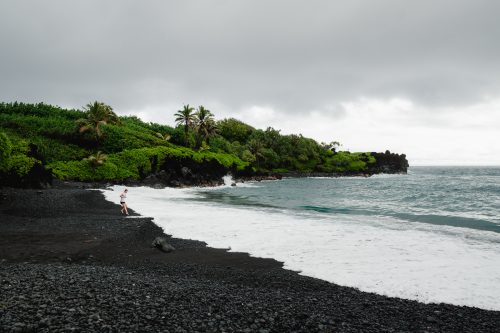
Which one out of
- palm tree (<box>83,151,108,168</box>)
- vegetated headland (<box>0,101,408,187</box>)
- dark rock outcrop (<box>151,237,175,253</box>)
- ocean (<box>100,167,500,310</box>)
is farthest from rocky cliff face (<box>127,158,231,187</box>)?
dark rock outcrop (<box>151,237,175,253</box>)

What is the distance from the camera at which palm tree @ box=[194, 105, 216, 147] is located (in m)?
77.6

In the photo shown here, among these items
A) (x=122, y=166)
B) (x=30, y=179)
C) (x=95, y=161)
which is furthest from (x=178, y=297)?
(x=122, y=166)

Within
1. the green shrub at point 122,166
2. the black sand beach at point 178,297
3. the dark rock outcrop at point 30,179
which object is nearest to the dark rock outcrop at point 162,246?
the black sand beach at point 178,297

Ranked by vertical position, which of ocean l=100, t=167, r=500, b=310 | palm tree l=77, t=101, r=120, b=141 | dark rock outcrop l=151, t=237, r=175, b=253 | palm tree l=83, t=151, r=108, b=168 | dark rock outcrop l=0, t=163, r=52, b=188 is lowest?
ocean l=100, t=167, r=500, b=310

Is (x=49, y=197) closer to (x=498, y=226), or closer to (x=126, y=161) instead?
(x=126, y=161)

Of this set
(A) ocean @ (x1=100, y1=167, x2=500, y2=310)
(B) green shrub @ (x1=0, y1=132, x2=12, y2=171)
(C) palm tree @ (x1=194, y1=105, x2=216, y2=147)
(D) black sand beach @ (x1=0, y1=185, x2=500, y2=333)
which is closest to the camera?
(D) black sand beach @ (x1=0, y1=185, x2=500, y2=333)

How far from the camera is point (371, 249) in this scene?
636 inches

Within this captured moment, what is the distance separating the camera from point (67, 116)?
7738 centimetres

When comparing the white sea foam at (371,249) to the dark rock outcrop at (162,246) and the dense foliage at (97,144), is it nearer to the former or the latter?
the dark rock outcrop at (162,246)

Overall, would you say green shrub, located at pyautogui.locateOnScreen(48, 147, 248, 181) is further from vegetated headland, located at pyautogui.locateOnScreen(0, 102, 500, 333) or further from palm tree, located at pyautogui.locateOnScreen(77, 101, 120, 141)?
vegetated headland, located at pyautogui.locateOnScreen(0, 102, 500, 333)

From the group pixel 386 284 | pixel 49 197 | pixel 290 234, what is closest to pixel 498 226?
pixel 290 234

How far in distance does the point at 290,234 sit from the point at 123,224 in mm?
10207

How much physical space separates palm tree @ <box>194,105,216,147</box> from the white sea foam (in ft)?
173

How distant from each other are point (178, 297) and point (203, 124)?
71433 millimetres
